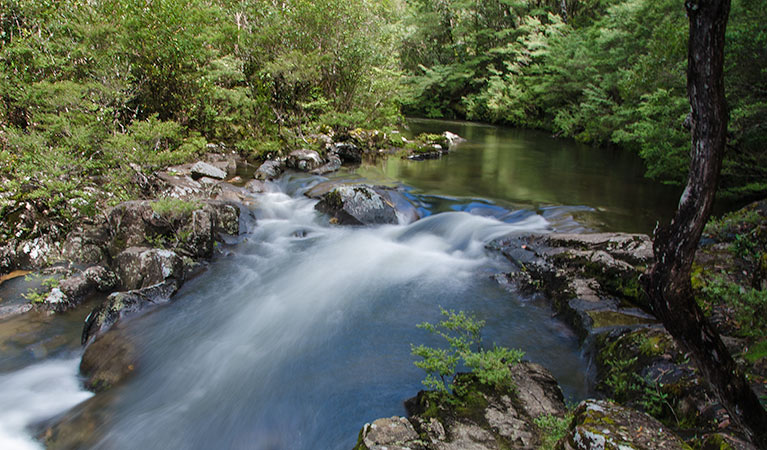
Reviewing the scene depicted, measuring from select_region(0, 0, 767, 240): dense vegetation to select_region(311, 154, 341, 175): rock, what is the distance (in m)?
1.59

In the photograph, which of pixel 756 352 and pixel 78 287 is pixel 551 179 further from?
pixel 78 287

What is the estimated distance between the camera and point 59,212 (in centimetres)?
782

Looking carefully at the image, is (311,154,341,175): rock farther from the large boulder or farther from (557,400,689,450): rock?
(557,400,689,450): rock

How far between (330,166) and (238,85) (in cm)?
448

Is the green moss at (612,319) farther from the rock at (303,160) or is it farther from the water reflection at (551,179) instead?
the rock at (303,160)

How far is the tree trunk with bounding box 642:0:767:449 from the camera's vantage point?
207 cm

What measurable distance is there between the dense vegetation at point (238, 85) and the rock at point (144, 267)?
6.86 feet

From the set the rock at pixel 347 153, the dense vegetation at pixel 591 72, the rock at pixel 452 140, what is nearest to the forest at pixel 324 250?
the dense vegetation at pixel 591 72

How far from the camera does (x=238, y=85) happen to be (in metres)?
15.0

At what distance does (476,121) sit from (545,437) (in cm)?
3240

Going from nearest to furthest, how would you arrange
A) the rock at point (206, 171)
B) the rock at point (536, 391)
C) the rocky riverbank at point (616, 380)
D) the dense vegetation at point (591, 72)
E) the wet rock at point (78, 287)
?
1. the rocky riverbank at point (616, 380)
2. the rock at point (536, 391)
3. the wet rock at point (78, 287)
4. the dense vegetation at point (591, 72)
5. the rock at point (206, 171)

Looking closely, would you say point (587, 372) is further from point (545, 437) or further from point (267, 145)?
point (267, 145)

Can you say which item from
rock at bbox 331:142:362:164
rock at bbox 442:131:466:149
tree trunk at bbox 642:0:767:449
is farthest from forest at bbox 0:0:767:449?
rock at bbox 442:131:466:149

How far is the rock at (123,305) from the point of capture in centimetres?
554
